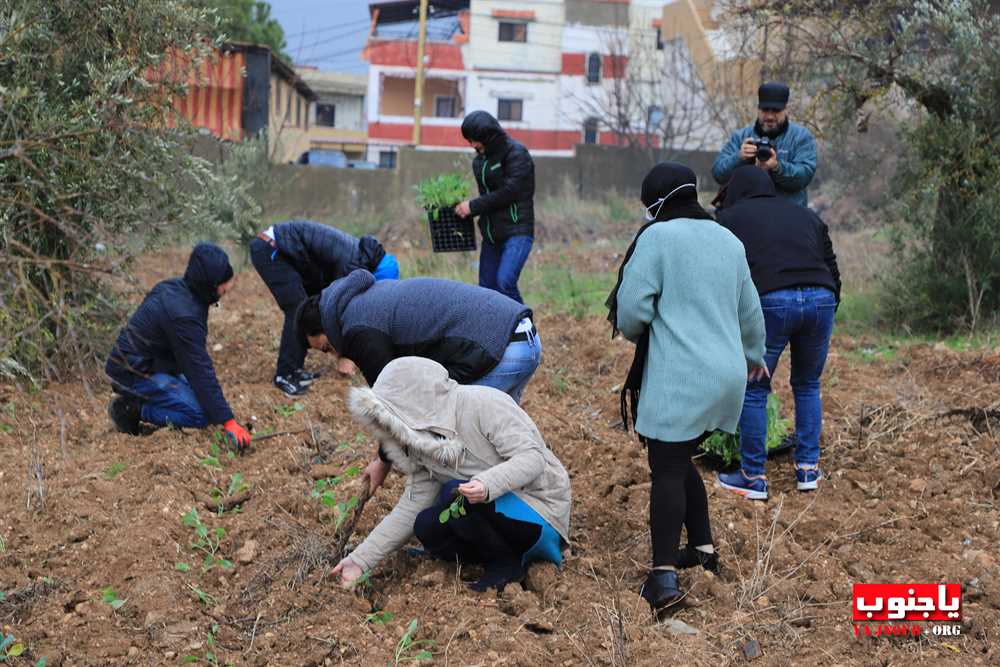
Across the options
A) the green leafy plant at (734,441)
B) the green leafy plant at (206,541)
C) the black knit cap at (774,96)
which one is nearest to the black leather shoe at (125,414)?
the green leafy plant at (206,541)

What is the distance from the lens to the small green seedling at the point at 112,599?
3.90 m

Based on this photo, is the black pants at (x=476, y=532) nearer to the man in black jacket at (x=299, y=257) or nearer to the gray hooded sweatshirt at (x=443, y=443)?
the gray hooded sweatshirt at (x=443, y=443)

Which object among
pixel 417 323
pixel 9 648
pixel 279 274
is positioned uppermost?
pixel 417 323

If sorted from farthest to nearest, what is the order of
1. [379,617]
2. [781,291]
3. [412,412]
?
[781,291], [379,617], [412,412]

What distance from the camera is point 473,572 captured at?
4.27 m

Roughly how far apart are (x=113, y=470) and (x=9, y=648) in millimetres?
1919

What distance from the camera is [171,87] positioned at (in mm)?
7742

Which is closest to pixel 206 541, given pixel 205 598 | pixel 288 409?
pixel 205 598

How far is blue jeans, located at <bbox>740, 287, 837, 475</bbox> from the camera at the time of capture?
4.85 meters

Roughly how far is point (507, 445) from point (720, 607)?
1020mm

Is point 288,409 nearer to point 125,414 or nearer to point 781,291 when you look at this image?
point 125,414

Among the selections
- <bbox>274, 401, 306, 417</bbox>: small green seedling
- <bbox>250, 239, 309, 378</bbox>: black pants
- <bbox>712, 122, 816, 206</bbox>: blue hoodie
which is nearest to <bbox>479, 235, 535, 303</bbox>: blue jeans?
<bbox>250, 239, 309, 378</bbox>: black pants

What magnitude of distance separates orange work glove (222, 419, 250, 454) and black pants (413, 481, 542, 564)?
2.02 m

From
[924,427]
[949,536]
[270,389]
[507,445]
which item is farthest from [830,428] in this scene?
[270,389]
